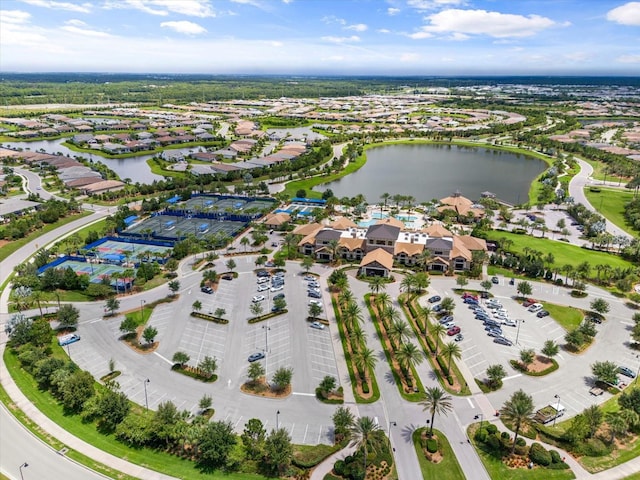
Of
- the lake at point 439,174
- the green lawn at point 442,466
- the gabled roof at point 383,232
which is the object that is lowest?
the green lawn at point 442,466

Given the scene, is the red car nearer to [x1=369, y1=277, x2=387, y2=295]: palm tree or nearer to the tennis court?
[x1=369, y1=277, x2=387, y2=295]: palm tree

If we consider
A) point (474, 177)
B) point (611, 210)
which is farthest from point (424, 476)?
point (474, 177)

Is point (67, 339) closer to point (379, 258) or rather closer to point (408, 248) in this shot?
point (379, 258)

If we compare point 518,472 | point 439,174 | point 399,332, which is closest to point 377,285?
point 399,332

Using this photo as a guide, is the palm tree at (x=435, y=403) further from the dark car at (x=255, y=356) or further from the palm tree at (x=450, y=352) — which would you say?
the dark car at (x=255, y=356)

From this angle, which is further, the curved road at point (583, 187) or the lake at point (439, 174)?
the lake at point (439, 174)

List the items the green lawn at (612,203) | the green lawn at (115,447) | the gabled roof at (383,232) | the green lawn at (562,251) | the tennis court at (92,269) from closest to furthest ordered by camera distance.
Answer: the green lawn at (115,447)
the tennis court at (92,269)
the green lawn at (562,251)
the gabled roof at (383,232)
the green lawn at (612,203)

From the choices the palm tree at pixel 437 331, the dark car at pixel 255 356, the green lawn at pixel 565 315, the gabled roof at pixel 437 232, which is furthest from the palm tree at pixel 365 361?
the gabled roof at pixel 437 232

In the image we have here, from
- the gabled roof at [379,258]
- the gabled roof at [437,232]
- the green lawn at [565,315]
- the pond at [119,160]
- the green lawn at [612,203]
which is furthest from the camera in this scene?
the pond at [119,160]

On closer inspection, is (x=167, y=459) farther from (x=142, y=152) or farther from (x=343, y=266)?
(x=142, y=152)
